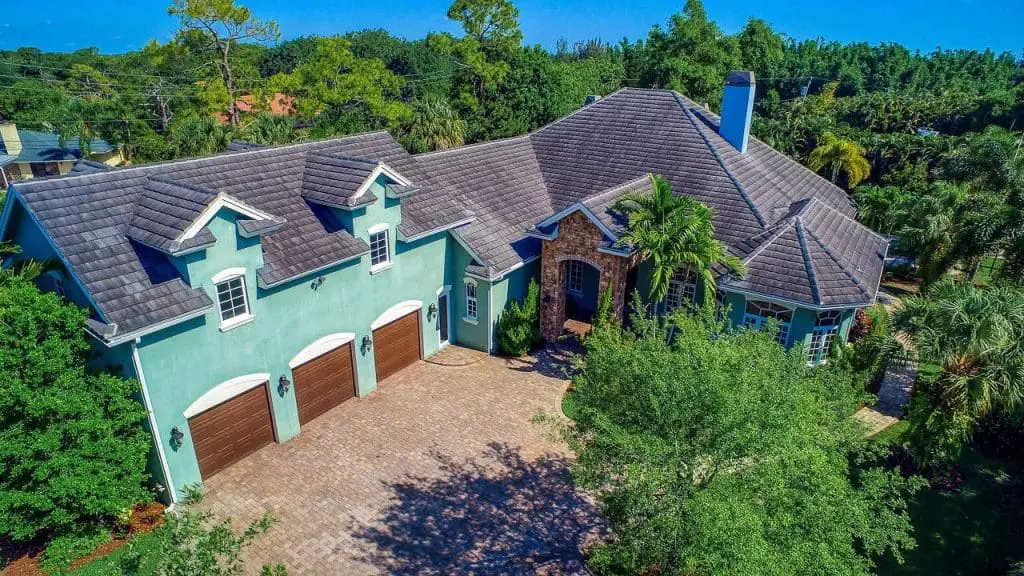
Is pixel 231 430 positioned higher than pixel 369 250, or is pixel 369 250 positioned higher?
pixel 369 250

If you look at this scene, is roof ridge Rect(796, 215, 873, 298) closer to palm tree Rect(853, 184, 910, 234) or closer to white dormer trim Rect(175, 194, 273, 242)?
palm tree Rect(853, 184, 910, 234)

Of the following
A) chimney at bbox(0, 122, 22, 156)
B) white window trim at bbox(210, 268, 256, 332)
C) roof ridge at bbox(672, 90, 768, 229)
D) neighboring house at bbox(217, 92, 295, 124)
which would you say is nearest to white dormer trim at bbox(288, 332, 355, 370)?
white window trim at bbox(210, 268, 256, 332)

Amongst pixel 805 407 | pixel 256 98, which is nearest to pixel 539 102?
pixel 256 98

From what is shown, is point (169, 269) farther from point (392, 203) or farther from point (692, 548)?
point (692, 548)

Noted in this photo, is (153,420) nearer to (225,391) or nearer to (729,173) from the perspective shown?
(225,391)

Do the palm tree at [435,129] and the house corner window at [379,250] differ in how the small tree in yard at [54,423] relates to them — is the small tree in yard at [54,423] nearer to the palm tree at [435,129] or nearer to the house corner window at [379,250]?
the house corner window at [379,250]

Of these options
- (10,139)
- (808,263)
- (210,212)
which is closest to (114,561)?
(210,212)

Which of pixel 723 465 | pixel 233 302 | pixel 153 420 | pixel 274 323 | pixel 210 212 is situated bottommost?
pixel 153 420

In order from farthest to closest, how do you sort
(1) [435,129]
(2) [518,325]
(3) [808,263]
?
(1) [435,129]
(2) [518,325]
(3) [808,263]
